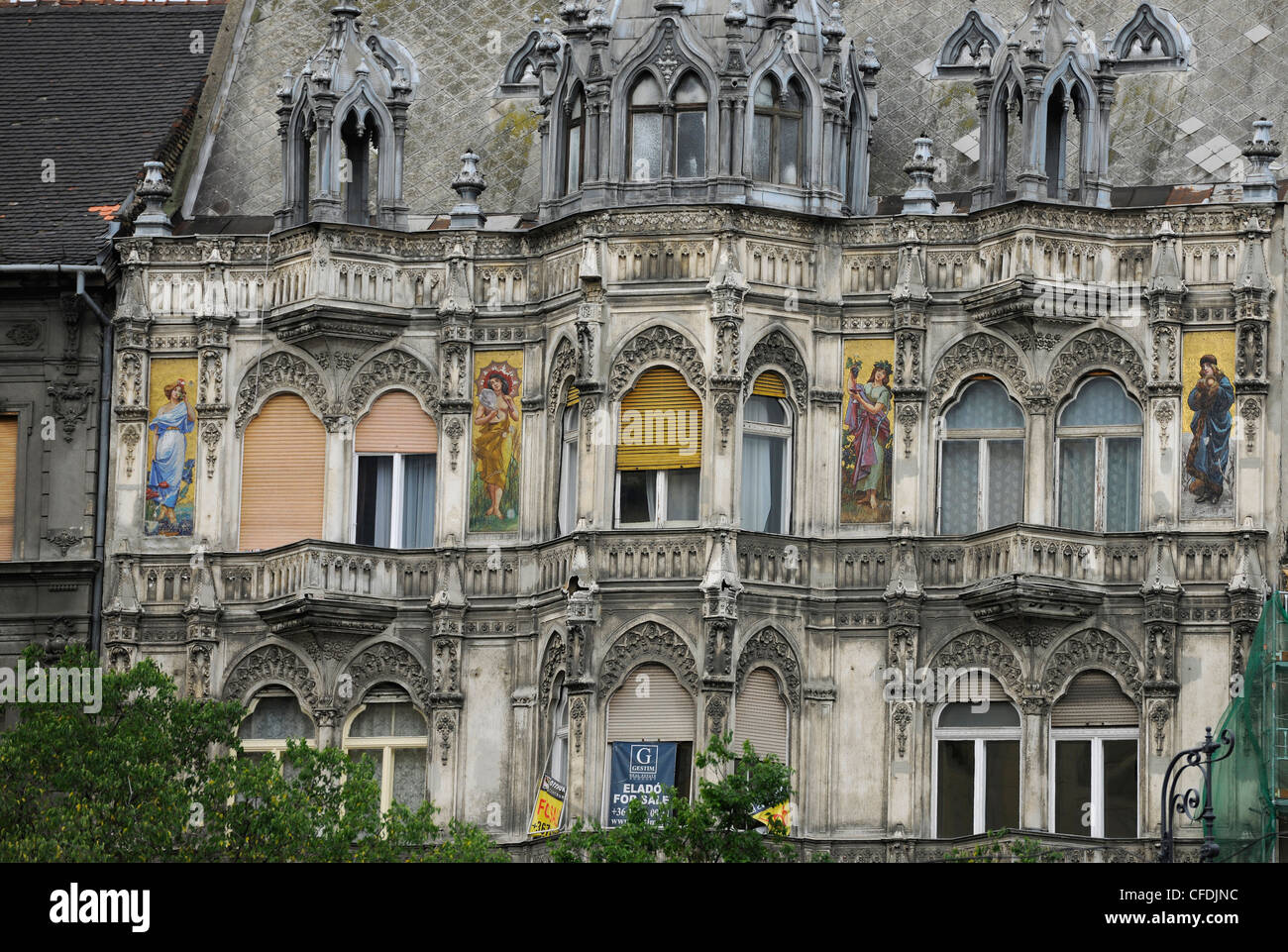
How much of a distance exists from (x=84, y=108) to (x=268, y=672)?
11.8 metres

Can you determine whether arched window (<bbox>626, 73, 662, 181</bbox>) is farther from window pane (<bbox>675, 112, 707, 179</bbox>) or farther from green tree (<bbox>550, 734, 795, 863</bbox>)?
green tree (<bbox>550, 734, 795, 863</bbox>)

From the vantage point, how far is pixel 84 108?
56250mm

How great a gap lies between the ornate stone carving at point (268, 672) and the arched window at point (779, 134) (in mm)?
10682

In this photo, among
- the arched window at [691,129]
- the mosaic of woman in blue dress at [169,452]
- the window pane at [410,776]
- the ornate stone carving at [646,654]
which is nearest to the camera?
the ornate stone carving at [646,654]

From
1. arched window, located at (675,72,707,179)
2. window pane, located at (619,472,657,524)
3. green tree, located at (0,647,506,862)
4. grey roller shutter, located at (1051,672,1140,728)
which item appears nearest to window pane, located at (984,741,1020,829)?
grey roller shutter, located at (1051,672,1140,728)

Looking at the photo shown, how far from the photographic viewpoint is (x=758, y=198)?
50.2 metres

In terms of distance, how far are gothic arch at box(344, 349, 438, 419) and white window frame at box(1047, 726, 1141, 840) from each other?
11536mm

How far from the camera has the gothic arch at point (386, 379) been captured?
5144cm

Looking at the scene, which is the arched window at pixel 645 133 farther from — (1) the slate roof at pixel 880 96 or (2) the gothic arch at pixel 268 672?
(2) the gothic arch at pixel 268 672

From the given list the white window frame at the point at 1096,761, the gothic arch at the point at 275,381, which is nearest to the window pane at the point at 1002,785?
the white window frame at the point at 1096,761

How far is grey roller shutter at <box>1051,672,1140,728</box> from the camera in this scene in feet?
159

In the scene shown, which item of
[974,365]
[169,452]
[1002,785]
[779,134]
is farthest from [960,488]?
[169,452]
